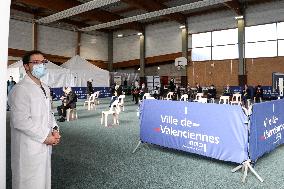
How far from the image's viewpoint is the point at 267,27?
63.0ft

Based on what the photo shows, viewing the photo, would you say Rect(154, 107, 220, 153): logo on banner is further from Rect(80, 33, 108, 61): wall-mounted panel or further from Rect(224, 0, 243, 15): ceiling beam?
Rect(80, 33, 108, 61): wall-mounted panel

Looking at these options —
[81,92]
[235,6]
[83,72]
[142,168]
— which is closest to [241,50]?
[235,6]

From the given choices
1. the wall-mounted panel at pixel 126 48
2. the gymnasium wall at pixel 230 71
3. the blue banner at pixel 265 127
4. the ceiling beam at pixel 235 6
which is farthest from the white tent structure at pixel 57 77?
the blue banner at pixel 265 127

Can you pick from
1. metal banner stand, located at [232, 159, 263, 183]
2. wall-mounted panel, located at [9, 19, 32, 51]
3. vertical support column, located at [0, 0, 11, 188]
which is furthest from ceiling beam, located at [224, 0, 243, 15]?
vertical support column, located at [0, 0, 11, 188]

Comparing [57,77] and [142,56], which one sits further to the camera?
[142,56]

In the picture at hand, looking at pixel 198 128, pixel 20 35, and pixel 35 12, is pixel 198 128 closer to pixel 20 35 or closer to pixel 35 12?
pixel 20 35

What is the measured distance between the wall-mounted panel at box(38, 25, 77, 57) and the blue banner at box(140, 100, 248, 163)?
20103mm

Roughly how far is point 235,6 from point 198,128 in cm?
1661

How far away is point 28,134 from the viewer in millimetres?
2230

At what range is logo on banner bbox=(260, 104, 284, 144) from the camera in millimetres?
4551

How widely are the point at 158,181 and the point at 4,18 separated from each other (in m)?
2.97

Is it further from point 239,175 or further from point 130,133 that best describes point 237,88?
point 239,175

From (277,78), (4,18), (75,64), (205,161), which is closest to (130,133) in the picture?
(205,161)

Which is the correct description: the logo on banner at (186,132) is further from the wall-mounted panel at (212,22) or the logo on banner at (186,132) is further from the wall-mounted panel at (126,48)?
the wall-mounted panel at (126,48)
